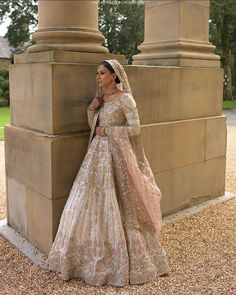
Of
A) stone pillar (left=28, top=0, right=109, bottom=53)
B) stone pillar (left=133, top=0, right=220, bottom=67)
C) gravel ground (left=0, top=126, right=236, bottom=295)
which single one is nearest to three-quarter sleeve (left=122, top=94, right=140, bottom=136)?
stone pillar (left=28, top=0, right=109, bottom=53)

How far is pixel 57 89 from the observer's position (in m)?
3.61

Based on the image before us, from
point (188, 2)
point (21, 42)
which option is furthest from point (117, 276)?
point (21, 42)

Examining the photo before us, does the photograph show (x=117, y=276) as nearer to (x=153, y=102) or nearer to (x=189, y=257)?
(x=189, y=257)

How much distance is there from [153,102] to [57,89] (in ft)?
4.67

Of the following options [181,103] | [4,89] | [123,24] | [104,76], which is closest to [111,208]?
[104,76]

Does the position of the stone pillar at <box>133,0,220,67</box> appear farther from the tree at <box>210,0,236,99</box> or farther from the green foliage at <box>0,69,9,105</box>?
the green foliage at <box>0,69,9,105</box>

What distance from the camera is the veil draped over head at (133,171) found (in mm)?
3566

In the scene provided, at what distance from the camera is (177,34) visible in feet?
17.1

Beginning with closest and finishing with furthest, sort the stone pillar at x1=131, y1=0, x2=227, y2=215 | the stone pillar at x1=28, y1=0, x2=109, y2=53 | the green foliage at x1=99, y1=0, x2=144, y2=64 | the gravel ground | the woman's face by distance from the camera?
1. the gravel ground
2. the woman's face
3. the stone pillar at x1=28, y1=0, x2=109, y2=53
4. the stone pillar at x1=131, y1=0, x2=227, y2=215
5. the green foliage at x1=99, y1=0, x2=144, y2=64

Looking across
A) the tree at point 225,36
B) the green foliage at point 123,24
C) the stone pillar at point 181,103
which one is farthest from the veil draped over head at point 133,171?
the green foliage at point 123,24

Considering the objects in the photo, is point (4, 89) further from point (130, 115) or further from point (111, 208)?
point (111, 208)

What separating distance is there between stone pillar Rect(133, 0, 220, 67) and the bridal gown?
6.40 ft

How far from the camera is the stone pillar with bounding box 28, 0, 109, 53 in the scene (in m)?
3.91

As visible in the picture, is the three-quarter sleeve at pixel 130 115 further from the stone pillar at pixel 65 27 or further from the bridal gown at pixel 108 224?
the stone pillar at pixel 65 27
